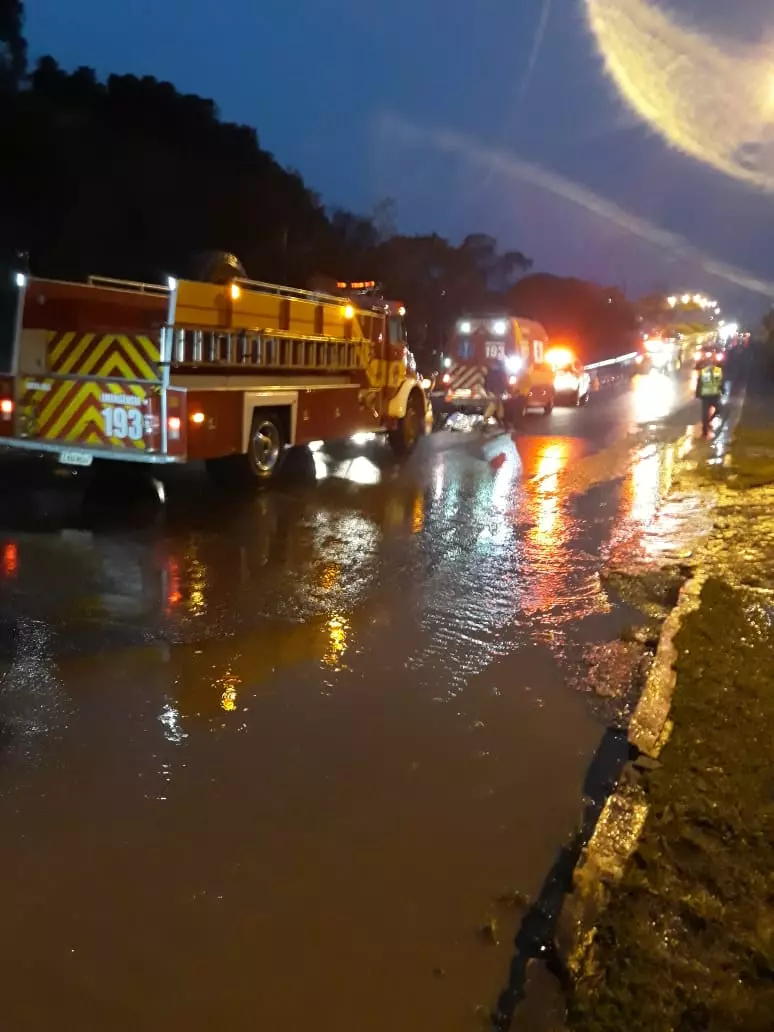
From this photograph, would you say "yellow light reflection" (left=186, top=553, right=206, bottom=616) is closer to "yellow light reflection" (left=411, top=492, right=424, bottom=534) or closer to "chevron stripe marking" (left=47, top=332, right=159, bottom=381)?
"yellow light reflection" (left=411, top=492, right=424, bottom=534)

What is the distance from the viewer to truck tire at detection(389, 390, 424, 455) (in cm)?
1609

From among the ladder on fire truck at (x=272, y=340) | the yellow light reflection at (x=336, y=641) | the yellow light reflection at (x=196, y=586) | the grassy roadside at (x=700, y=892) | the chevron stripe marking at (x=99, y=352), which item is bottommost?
the grassy roadside at (x=700, y=892)

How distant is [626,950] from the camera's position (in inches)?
125

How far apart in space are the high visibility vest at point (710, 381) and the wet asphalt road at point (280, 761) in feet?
32.0

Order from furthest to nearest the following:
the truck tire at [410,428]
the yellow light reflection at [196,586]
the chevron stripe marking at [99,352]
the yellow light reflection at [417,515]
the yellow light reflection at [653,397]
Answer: the yellow light reflection at [653,397]
the truck tire at [410,428]
the chevron stripe marking at [99,352]
the yellow light reflection at [417,515]
the yellow light reflection at [196,586]

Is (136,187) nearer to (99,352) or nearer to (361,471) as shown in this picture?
(361,471)

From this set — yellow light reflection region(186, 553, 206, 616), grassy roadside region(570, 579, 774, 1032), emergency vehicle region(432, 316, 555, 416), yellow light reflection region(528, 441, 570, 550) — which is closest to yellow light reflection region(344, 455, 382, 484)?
yellow light reflection region(528, 441, 570, 550)

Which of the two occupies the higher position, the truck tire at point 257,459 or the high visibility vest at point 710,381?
the high visibility vest at point 710,381

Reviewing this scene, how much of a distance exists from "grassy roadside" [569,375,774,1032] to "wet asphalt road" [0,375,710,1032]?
394 millimetres

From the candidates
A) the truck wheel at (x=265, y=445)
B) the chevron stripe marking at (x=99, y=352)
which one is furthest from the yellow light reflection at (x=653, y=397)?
the chevron stripe marking at (x=99, y=352)

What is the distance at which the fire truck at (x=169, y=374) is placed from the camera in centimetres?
1013

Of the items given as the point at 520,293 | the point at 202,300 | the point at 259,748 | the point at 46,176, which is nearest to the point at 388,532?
the point at 202,300

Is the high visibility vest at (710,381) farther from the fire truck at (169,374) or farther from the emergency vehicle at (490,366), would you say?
the fire truck at (169,374)

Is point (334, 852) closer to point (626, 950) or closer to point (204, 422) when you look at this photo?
point (626, 950)
